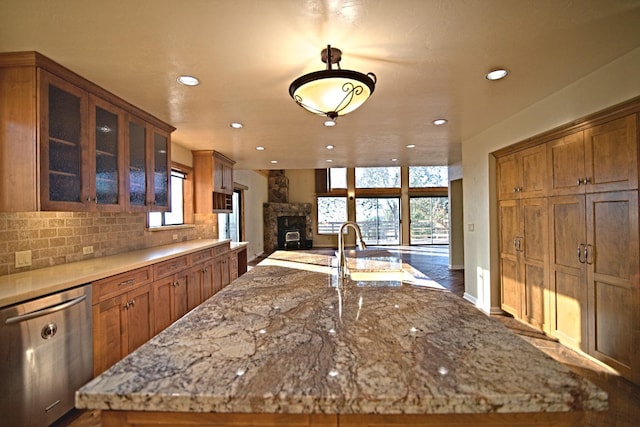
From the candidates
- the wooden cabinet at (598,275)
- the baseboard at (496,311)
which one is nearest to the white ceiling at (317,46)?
the wooden cabinet at (598,275)

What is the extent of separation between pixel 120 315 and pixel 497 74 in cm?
332

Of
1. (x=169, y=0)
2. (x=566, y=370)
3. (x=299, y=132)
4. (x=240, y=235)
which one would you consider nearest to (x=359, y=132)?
(x=299, y=132)

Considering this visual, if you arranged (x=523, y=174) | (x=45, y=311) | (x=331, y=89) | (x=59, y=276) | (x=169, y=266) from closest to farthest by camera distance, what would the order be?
(x=331, y=89) < (x=45, y=311) < (x=59, y=276) < (x=169, y=266) < (x=523, y=174)

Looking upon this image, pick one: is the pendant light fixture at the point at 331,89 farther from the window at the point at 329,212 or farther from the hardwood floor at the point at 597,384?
the window at the point at 329,212

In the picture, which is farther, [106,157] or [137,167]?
[137,167]

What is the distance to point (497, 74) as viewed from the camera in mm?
2340

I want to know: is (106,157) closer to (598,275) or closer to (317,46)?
(317,46)

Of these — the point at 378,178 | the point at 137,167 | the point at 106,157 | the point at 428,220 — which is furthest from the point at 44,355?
the point at 428,220

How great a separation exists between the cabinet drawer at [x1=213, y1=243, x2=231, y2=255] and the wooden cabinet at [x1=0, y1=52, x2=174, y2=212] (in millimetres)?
1613

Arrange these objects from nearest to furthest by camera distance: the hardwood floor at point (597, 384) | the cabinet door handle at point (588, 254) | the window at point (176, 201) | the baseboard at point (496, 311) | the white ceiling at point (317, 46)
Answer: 1. the white ceiling at point (317, 46)
2. the hardwood floor at point (597, 384)
3. the cabinet door handle at point (588, 254)
4. the baseboard at point (496, 311)
5. the window at point (176, 201)

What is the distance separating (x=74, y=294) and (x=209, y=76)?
5.56ft

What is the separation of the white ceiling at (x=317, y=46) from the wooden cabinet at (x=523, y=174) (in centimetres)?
57

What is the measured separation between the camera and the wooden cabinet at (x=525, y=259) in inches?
128

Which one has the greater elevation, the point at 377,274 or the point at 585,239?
the point at 585,239
